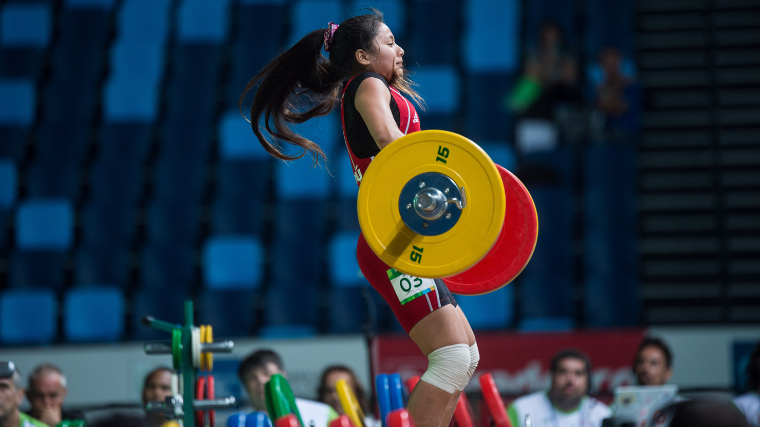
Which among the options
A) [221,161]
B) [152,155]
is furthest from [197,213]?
[152,155]

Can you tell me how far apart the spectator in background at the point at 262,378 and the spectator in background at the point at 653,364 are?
2.10 meters

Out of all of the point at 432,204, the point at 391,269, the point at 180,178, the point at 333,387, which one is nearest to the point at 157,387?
the point at 333,387

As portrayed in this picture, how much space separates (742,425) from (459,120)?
22.6 feet

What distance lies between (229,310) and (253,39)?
323 centimetres

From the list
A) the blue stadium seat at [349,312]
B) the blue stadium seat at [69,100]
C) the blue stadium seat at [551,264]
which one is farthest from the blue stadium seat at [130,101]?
the blue stadium seat at [551,264]

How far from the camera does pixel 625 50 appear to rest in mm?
8883

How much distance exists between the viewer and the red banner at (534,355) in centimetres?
687

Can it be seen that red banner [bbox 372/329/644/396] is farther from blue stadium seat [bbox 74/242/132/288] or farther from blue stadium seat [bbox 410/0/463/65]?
blue stadium seat [bbox 410/0/463/65]

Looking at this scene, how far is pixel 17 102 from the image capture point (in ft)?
29.6

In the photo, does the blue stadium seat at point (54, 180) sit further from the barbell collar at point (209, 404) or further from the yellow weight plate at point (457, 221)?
the yellow weight plate at point (457, 221)

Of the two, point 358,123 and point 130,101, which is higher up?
point 130,101

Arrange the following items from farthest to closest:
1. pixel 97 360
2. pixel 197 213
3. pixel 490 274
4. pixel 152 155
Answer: pixel 152 155
pixel 197 213
pixel 97 360
pixel 490 274

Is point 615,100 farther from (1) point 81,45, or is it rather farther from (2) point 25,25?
(2) point 25,25

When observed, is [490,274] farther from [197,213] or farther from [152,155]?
[152,155]
